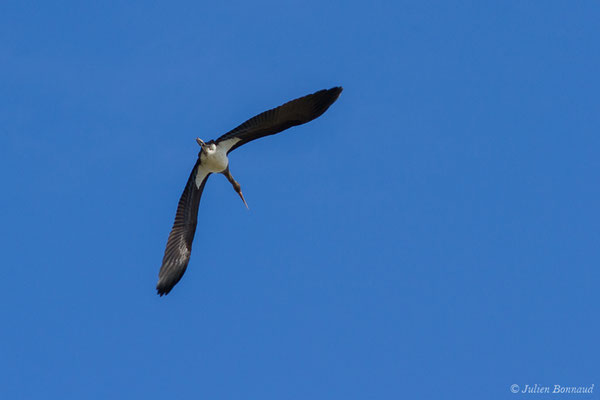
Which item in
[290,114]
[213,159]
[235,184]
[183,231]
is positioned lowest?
[183,231]

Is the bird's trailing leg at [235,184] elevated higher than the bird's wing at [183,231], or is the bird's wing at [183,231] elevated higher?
the bird's trailing leg at [235,184]

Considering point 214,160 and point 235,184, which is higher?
point 235,184

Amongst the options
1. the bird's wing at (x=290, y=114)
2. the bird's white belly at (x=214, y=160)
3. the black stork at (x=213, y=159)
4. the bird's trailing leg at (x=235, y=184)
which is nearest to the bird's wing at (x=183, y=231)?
the black stork at (x=213, y=159)

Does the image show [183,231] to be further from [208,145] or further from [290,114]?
[290,114]

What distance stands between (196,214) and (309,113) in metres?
5.01

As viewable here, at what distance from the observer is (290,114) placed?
25.4 m

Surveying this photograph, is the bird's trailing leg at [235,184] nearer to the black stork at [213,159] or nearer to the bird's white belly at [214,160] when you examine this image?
the black stork at [213,159]

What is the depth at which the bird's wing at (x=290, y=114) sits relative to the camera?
25094mm

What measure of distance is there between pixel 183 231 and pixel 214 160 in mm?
2114

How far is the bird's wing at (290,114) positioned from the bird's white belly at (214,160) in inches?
54.0

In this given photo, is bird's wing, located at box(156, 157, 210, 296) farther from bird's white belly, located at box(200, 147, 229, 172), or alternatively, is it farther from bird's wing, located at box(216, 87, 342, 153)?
bird's wing, located at box(216, 87, 342, 153)

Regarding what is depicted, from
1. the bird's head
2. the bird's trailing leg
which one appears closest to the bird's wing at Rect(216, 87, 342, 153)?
the bird's head

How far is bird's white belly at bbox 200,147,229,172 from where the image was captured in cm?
2755

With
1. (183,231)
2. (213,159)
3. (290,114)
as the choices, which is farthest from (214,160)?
(290,114)
